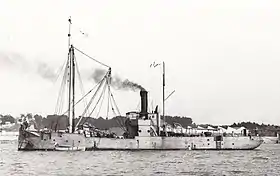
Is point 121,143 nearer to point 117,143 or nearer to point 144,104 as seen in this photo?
point 117,143

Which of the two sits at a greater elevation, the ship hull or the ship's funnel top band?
the ship's funnel top band

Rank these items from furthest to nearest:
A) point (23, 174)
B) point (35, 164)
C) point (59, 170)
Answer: point (35, 164) → point (59, 170) → point (23, 174)

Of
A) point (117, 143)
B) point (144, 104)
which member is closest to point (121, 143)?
point (117, 143)

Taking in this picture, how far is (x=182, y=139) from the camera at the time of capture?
180 feet

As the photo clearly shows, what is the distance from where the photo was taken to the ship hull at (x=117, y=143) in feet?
162

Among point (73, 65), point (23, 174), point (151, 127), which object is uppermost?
point (73, 65)

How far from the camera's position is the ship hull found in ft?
162

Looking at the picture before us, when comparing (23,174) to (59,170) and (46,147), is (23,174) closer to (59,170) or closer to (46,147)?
(59,170)

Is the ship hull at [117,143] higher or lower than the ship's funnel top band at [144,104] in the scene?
lower

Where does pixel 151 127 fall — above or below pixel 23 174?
above

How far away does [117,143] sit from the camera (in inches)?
2052

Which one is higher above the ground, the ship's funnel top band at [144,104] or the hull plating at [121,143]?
the ship's funnel top band at [144,104]

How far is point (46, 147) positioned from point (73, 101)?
4.81m

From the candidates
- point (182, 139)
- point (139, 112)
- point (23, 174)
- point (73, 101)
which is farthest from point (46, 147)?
point (23, 174)
